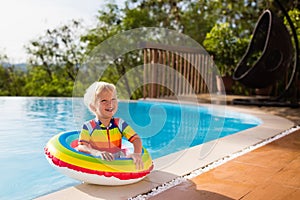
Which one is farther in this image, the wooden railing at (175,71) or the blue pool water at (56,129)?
the wooden railing at (175,71)

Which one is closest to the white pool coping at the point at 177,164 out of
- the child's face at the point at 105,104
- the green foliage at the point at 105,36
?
the child's face at the point at 105,104

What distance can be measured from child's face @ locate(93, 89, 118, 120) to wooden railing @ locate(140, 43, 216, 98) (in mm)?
4861

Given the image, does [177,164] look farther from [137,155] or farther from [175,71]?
→ [175,71]

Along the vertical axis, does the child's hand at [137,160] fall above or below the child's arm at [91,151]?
below

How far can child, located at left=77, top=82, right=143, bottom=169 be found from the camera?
1.94 meters

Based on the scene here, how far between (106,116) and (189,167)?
26.7 inches

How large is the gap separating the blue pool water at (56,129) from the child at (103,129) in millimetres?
469

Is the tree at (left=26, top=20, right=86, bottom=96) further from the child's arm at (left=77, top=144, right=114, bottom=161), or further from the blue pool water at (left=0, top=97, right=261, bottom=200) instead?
the child's arm at (left=77, top=144, right=114, bottom=161)

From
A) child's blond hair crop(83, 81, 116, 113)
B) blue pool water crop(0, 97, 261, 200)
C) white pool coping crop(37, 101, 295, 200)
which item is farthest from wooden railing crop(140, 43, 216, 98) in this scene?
child's blond hair crop(83, 81, 116, 113)

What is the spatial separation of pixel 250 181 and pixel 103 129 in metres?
0.89

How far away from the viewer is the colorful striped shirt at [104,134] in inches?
77.0

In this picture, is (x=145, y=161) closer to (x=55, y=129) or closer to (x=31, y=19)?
(x=55, y=129)

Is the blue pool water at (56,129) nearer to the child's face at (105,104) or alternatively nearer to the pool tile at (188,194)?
the child's face at (105,104)

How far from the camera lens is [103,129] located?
1976 millimetres
